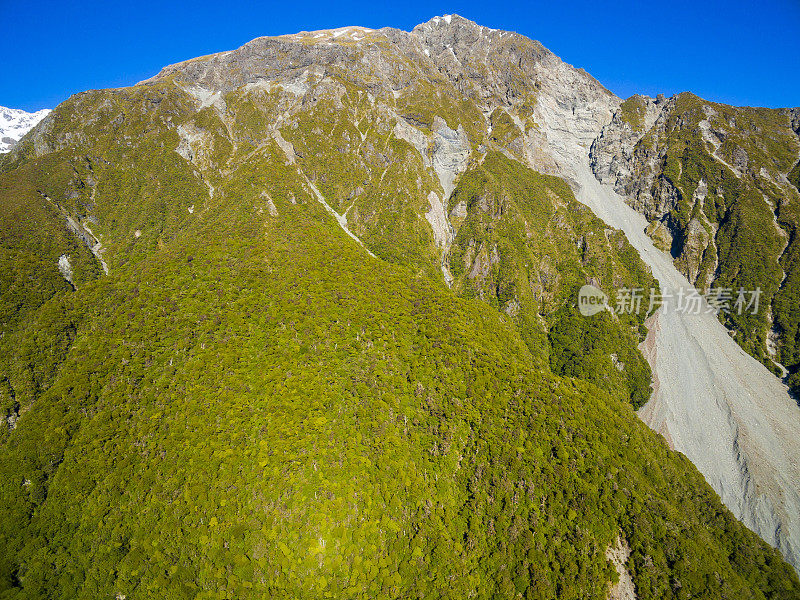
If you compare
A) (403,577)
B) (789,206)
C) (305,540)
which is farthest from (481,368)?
(789,206)

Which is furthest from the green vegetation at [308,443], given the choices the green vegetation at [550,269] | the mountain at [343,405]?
the green vegetation at [550,269]

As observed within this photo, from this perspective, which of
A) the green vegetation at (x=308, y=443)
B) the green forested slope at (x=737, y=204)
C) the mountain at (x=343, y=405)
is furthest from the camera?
the green forested slope at (x=737, y=204)

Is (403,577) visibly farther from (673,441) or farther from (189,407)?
(673,441)

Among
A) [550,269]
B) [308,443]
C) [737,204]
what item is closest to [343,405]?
[308,443]

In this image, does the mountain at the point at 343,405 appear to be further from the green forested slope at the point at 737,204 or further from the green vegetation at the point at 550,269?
the green forested slope at the point at 737,204

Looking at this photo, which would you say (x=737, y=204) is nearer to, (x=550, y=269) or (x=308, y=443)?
(x=550, y=269)
